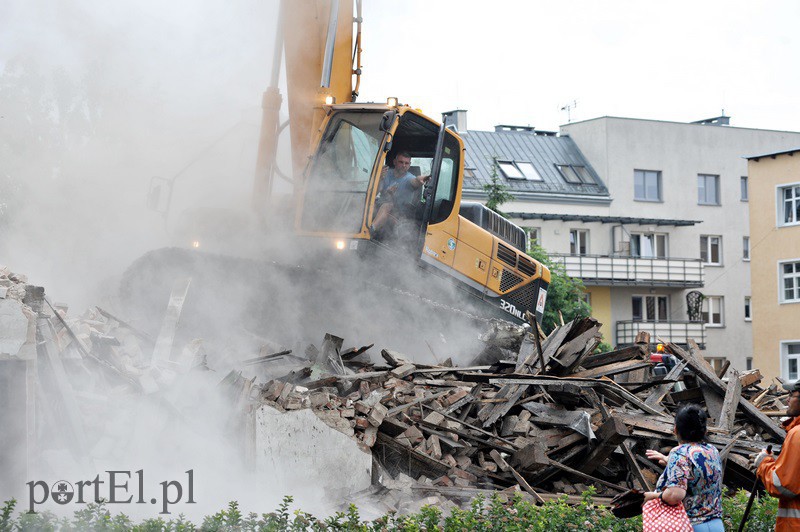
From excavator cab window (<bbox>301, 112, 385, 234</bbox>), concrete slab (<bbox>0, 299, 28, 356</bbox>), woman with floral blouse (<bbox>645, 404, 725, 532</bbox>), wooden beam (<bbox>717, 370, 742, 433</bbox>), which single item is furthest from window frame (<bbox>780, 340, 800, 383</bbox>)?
concrete slab (<bbox>0, 299, 28, 356</bbox>)

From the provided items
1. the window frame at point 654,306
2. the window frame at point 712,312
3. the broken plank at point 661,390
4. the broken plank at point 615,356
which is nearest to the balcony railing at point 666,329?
the window frame at point 654,306

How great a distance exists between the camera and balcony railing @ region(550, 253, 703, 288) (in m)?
43.2

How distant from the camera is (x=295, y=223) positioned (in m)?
12.3

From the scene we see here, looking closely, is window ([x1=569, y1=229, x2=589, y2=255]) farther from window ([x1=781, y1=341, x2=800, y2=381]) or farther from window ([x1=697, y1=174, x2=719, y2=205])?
window ([x1=781, y1=341, x2=800, y2=381])

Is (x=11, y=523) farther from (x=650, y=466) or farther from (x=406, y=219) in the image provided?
(x=406, y=219)

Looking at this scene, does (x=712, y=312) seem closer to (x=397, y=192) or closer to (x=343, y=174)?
(x=397, y=192)

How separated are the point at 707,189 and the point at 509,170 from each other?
34.2ft

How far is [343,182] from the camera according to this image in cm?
1232

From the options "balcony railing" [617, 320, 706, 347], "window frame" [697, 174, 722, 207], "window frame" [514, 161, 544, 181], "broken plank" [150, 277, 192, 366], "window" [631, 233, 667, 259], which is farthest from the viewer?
"window frame" [697, 174, 722, 207]

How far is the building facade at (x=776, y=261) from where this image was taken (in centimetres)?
3488

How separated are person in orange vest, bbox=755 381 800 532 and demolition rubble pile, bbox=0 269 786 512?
9.46ft

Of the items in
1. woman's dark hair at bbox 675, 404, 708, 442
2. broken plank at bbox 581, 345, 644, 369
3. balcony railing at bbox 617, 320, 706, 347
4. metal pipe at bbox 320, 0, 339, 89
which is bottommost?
woman's dark hair at bbox 675, 404, 708, 442

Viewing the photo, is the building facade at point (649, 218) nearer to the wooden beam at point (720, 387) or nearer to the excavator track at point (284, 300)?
the excavator track at point (284, 300)

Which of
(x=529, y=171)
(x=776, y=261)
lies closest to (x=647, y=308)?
(x=529, y=171)
